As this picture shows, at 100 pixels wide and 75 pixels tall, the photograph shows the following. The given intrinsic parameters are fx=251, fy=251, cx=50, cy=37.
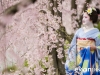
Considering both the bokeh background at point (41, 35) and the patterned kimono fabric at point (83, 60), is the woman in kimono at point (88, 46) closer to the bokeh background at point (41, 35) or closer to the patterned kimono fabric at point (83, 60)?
the patterned kimono fabric at point (83, 60)

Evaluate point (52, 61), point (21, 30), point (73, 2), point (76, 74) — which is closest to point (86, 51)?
point (76, 74)

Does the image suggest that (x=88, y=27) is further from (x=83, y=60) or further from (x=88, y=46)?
(x=83, y=60)

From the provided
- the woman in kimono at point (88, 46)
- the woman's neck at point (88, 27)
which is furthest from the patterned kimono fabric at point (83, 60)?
the woman's neck at point (88, 27)

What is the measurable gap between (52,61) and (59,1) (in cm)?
132

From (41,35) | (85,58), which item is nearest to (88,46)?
(85,58)

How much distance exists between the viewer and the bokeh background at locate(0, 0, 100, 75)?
545 centimetres

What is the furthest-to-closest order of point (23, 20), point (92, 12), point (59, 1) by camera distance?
point (23, 20), point (59, 1), point (92, 12)

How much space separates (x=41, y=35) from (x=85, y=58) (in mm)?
2355

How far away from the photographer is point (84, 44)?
340cm

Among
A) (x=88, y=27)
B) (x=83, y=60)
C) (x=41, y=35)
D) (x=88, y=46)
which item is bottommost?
(x=83, y=60)

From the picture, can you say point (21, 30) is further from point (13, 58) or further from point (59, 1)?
point (59, 1)

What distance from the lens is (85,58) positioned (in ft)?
11.3

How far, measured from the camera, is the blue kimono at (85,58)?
3.39 m

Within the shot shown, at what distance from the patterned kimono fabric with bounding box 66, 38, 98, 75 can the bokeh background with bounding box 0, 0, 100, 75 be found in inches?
73.1
